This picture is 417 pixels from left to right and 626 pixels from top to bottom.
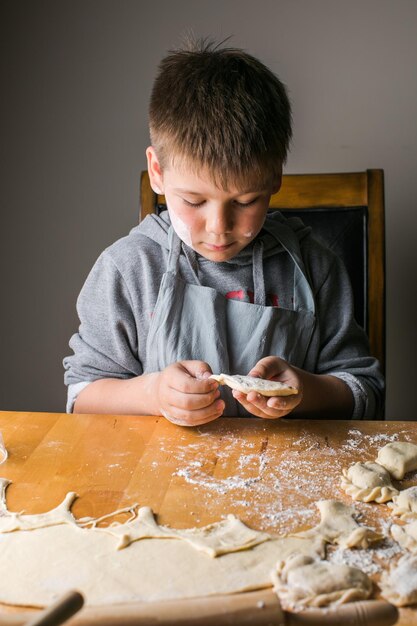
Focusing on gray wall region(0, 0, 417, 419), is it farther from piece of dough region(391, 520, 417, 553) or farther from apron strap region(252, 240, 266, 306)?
piece of dough region(391, 520, 417, 553)

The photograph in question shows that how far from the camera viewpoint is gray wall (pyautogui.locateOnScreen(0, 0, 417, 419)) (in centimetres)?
210

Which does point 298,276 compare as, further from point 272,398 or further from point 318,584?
point 318,584

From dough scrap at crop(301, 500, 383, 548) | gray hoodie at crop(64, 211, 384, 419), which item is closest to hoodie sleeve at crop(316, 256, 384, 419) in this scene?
gray hoodie at crop(64, 211, 384, 419)

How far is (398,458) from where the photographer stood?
3.32 feet

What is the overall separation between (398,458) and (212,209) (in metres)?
0.45

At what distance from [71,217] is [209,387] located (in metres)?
1.29

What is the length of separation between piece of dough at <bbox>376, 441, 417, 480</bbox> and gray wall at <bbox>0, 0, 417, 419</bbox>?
123 centimetres

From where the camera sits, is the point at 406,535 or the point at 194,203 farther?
the point at 194,203

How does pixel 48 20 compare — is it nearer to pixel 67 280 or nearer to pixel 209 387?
pixel 67 280

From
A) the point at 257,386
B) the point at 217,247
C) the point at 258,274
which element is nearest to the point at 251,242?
the point at 258,274

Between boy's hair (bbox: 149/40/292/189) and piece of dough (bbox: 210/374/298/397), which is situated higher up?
boy's hair (bbox: 149/40/292/189)

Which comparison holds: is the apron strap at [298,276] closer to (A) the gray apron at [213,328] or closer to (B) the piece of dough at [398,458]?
(A) the gray apron at [213,328]

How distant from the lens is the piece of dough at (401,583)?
0.73 meters

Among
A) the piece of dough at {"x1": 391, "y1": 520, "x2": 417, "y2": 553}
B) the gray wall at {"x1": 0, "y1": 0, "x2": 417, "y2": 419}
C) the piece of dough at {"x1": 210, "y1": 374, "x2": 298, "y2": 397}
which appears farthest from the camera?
the gray wall at {"x1": 0, "y1": 0, "x2": 417, "y2": 419}
